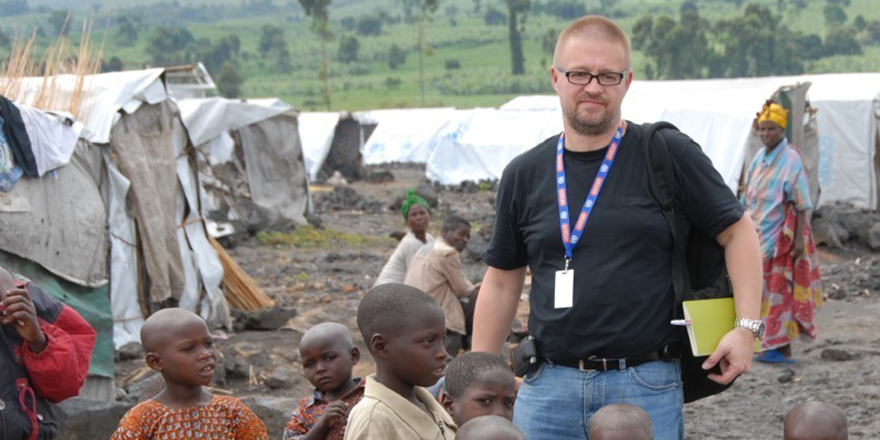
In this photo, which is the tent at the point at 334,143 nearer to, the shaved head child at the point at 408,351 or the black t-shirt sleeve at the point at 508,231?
the black t-shirt sleeve at the point at 508,231

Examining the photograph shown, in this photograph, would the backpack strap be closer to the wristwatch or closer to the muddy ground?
the wristwatch

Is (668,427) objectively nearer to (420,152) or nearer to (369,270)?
(369,270)

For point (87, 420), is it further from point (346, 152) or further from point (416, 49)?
point (416, 49)

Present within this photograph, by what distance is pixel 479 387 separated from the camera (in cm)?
317

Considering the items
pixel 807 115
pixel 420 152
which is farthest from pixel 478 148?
pixel 807 115

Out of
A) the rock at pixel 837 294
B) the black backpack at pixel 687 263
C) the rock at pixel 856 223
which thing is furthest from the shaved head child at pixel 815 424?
the rock at pixel 856 223

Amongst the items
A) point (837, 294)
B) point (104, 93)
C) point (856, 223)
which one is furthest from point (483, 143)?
point (104, 93)

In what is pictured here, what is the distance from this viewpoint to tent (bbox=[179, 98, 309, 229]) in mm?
17516

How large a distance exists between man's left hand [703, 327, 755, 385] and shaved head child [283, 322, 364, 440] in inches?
55.6

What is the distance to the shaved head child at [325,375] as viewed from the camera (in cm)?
396

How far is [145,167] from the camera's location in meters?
9.95

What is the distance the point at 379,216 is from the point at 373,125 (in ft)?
54.9

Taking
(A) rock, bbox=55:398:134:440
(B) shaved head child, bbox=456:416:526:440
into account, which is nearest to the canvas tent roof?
(A) rock, bbox=55:398:134:440

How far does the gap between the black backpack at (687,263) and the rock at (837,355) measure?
17.9 feet
